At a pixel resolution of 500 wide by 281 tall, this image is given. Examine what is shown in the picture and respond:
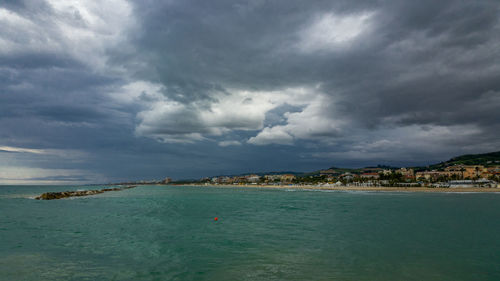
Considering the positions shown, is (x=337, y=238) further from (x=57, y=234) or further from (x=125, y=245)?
(x=57, y=234)

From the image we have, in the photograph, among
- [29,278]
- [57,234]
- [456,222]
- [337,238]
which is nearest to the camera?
[29,278]

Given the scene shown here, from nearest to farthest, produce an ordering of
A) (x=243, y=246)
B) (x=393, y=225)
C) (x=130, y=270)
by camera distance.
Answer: (x=130, y=270) < (x=243, y=246) < (x=393, y=225)

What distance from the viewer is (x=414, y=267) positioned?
12578mm

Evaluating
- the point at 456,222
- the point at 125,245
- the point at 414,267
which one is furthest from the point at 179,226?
the point at 456,222

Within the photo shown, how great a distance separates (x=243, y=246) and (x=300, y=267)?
17.3 feet

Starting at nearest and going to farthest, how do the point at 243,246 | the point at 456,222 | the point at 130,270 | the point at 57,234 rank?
the point at 130,270 → the point at 243,246 → the point at 57,234 → the point at 456,222

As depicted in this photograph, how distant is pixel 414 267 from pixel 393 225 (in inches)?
558

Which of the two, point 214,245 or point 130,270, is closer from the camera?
point 130,270

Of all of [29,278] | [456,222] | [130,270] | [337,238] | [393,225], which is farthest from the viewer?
[456,222]

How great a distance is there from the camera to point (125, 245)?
17.4 m

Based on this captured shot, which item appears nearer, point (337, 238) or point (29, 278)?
point (29, 278)

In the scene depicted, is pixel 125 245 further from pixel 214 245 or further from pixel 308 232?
pixel 308 232

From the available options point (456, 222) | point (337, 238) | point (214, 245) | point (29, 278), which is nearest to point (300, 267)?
point (214, 245)

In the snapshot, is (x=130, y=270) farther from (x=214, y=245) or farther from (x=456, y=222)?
(x=456, y=222)
